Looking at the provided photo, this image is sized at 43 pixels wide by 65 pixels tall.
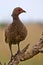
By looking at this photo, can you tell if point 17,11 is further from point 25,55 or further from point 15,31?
point 25,55

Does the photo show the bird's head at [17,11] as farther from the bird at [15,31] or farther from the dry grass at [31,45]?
the dry grass at [31,45]

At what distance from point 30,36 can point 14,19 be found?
3.47 m

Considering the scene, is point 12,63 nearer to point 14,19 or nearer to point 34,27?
point 14,19

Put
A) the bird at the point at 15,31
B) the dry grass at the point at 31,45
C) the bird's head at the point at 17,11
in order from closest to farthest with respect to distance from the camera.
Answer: the bird's head at the point at 17,11
the bird at the point at 15,31
the dry grass at the point at 31,45

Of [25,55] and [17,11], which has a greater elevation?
[17,11]

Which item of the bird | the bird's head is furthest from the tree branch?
the bird's head

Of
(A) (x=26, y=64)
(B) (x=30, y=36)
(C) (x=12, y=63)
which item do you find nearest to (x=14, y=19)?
(C) (x=12, y=63)

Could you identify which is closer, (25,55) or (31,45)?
(25,55)

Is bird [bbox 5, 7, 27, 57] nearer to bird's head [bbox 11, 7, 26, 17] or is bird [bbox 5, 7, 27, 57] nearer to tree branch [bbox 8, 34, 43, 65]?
bird's head [bbox 11, 7, 26, 17]

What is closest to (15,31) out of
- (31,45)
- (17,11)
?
(17,11)

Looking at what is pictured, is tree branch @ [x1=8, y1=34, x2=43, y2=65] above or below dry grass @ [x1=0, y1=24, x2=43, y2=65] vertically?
above

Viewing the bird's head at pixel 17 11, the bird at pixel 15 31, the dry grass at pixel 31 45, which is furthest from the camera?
the dry grass at pixel 31 45

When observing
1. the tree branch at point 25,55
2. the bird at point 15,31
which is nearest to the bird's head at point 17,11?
the bird at point 15,31

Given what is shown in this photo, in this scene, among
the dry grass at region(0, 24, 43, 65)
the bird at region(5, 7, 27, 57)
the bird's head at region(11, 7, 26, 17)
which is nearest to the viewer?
the bird's head at region(11, 7, 26, 17)
